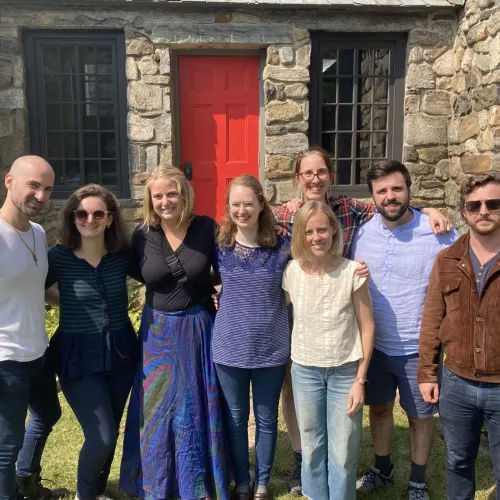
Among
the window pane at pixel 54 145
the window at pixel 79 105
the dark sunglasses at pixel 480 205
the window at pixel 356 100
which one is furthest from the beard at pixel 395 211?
the window pane at pixel 54 145

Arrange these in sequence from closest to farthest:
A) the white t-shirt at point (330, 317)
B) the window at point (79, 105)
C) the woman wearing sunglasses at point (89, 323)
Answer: the white t-shirt at point (330, 317)
the woman wearing sunglasses at point (89, 323)
the window at point (79, 105)

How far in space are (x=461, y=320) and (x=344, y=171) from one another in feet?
12.8

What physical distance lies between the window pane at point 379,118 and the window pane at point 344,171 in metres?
0.50

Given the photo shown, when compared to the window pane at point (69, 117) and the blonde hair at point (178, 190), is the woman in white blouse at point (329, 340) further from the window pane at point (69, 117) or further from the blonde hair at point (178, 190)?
the window pane at point (69, 117)

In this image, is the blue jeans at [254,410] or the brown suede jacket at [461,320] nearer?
the brown suede jacket at [461,320]

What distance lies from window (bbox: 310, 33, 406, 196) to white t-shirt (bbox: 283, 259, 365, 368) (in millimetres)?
3596

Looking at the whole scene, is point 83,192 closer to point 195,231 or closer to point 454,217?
point 195,231

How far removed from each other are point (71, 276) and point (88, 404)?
62 centimetres

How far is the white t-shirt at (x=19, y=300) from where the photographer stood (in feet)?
7.77

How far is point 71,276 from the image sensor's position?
2623 millimetres

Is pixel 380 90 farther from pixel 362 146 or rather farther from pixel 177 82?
pixel 177 82

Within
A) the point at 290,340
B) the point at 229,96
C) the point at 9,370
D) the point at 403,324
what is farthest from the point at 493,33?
the point at 9,370

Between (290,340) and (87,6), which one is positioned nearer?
(290,340)

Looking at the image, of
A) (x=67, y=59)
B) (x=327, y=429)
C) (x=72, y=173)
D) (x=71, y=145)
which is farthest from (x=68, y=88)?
(x=327, y=429)
